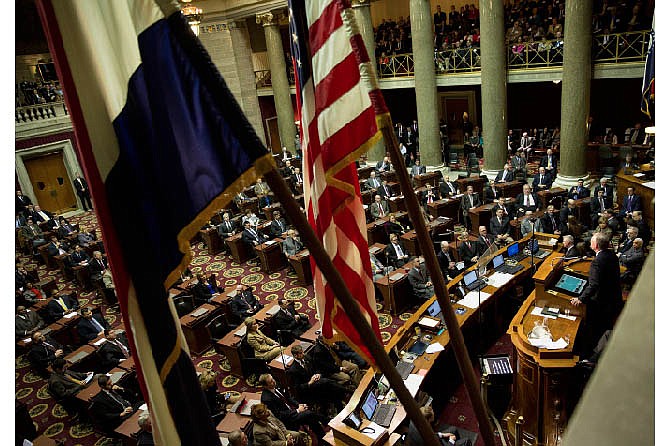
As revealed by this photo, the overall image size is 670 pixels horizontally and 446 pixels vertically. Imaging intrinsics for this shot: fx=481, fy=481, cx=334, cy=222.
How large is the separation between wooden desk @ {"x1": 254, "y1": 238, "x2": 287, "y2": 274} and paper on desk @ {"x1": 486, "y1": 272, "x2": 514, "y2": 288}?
533cm

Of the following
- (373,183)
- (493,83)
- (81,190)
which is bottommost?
(373,183)

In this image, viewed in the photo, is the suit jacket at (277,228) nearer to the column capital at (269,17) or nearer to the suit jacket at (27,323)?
the suit jacket at (27,323)

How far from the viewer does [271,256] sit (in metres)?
11.6

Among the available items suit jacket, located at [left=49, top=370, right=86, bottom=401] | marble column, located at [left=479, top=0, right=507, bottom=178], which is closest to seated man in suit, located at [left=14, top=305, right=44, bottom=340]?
suit jacket, located at [left=49, top=370, right=86, bottom=401]

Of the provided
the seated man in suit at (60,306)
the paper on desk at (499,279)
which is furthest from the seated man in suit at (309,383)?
the seated man in suit at (60,306)

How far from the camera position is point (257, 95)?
23797 mm

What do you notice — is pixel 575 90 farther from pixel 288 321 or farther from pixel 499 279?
pixel 288 321

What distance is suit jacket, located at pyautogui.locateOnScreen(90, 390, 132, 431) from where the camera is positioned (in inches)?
265

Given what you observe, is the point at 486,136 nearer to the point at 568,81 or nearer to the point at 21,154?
the point at 568,81

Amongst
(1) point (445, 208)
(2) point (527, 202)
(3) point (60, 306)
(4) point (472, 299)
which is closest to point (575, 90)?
(2) point (527, 202)

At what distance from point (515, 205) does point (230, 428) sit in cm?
819

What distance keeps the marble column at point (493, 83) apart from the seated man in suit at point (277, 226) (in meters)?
6.57

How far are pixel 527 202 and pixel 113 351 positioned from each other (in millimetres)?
9045

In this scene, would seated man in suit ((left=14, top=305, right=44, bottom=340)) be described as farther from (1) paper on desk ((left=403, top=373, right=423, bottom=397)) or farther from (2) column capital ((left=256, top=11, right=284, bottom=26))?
(2) column capital ((left=256, top=11, right=284, bottom=26))
